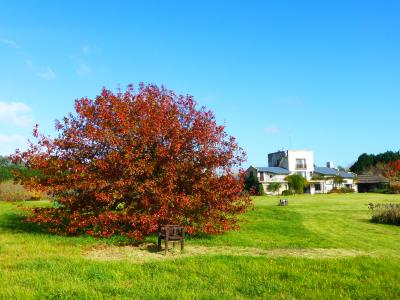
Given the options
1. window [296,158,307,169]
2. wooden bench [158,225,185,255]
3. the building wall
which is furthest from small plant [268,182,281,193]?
wooden bench [158,225,185,255]

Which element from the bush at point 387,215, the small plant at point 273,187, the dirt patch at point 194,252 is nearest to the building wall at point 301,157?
the small plant at point 273,187

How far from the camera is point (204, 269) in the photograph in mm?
9773

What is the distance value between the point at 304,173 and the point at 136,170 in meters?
70.4

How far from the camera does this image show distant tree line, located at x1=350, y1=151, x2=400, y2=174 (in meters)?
89.2

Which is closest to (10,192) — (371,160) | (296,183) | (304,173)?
(296,183)

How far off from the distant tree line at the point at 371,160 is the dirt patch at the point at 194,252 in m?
81.0

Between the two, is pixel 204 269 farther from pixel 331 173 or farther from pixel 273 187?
pixel 331 173

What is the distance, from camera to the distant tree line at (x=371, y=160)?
89250mm

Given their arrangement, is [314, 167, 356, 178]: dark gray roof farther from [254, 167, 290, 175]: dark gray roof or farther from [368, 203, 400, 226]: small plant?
[368, 203, 400, 226]: small plant

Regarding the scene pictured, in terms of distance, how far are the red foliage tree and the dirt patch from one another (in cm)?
152

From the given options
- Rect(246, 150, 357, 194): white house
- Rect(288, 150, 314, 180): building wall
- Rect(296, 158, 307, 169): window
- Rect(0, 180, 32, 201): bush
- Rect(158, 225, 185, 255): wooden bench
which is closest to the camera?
Rect(158, 225, 185, 255): wooden bench

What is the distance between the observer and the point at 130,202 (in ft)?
52.2

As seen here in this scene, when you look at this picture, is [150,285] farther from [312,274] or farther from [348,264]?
[348,264]

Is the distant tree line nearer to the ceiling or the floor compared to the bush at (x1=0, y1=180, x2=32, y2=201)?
nearer to the ceiling
